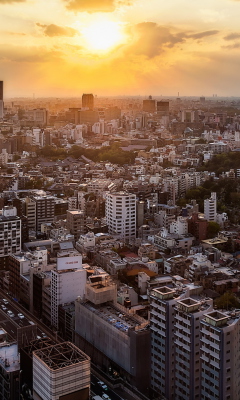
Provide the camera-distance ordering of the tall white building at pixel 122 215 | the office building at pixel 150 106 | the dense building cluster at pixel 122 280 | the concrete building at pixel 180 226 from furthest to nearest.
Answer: the office building at pixel 150 106
the tall white building at pixel 122 215
the concrete building at pixel 180 226
the dense building cluster at pixel 122 280

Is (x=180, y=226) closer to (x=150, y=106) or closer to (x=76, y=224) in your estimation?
(x=76, y=224)

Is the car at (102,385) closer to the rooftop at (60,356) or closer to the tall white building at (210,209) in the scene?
the rooftop at (60,356)

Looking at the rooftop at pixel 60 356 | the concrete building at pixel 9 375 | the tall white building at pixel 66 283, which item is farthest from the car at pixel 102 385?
the tall white building at pixel 66 283

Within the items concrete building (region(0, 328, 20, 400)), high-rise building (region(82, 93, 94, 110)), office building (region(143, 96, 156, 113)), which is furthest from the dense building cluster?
office building (region(143, 96, 156, 113))

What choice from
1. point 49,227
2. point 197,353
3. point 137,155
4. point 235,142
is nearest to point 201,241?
point 49,227

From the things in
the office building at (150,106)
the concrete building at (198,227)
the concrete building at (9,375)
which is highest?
the office building at (150,106)

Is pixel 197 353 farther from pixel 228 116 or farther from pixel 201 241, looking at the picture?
pixel 228 116
